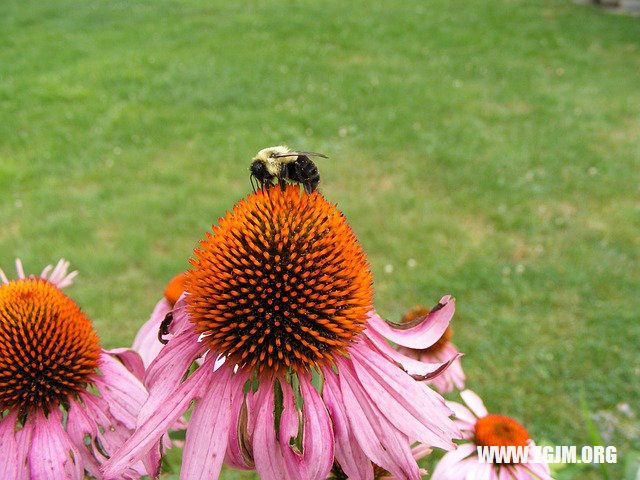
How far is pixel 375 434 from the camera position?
0.86 metres

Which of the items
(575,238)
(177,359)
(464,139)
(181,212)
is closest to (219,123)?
(181,212)

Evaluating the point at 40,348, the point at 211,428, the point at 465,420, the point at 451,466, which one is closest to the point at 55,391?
the point at 40,348

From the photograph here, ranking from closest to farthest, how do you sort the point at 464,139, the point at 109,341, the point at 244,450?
the point at 244,450 < the point at 109,341 < the point at 464,139

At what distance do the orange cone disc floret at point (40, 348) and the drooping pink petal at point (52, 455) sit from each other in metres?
0.05

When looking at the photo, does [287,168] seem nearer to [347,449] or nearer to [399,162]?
[347,449]

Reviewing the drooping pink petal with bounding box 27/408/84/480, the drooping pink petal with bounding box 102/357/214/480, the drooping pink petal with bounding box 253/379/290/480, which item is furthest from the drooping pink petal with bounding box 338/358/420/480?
the drooping pink petal with bounding box 27/408/84/480

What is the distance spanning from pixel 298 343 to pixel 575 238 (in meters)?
3.54

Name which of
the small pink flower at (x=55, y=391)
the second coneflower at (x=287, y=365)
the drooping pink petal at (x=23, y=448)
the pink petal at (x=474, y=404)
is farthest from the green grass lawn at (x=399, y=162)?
the drooping pink petal at (x=23, y=448)

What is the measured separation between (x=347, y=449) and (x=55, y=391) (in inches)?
21.7

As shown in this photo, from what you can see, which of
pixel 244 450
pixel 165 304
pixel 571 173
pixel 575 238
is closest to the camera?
pixel 244 450

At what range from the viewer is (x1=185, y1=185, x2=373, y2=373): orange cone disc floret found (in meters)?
0.94

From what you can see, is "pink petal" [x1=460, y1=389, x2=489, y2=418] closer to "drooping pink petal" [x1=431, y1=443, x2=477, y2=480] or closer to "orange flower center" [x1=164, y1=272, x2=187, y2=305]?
"drooping pink petal" [x1=431, y1=443, x2=477, y2=480]

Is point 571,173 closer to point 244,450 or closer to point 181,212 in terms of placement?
point 181,212

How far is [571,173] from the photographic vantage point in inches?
186
